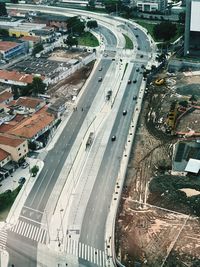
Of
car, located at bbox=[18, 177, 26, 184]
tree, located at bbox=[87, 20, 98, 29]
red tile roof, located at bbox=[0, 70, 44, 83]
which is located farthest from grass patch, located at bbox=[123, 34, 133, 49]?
car, located at bbox=[18, 177, 26, 184]

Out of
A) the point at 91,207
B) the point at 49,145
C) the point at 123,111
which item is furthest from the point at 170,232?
the point at 123,111

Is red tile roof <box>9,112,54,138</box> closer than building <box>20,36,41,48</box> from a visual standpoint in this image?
Yes

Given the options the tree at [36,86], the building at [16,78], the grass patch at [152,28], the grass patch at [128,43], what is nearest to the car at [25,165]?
the tree at [36,86]

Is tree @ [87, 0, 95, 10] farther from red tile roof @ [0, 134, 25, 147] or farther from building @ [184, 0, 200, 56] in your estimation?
red tile roof @ [0, 134, 25, 147]

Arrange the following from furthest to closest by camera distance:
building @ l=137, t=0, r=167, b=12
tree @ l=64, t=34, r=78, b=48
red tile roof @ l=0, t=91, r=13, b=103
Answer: building @ l=137, t=0, r=167, b=12
tree @ l=64, t=34, r=78, b=48
red tile roof @ l=0, t=91, r=13, b=103

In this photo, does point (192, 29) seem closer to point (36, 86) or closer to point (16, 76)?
point (36, 86)

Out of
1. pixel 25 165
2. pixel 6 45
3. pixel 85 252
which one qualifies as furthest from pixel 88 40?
pixel 85 252

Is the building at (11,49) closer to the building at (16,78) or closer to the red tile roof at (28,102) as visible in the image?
the building at (16,78)
